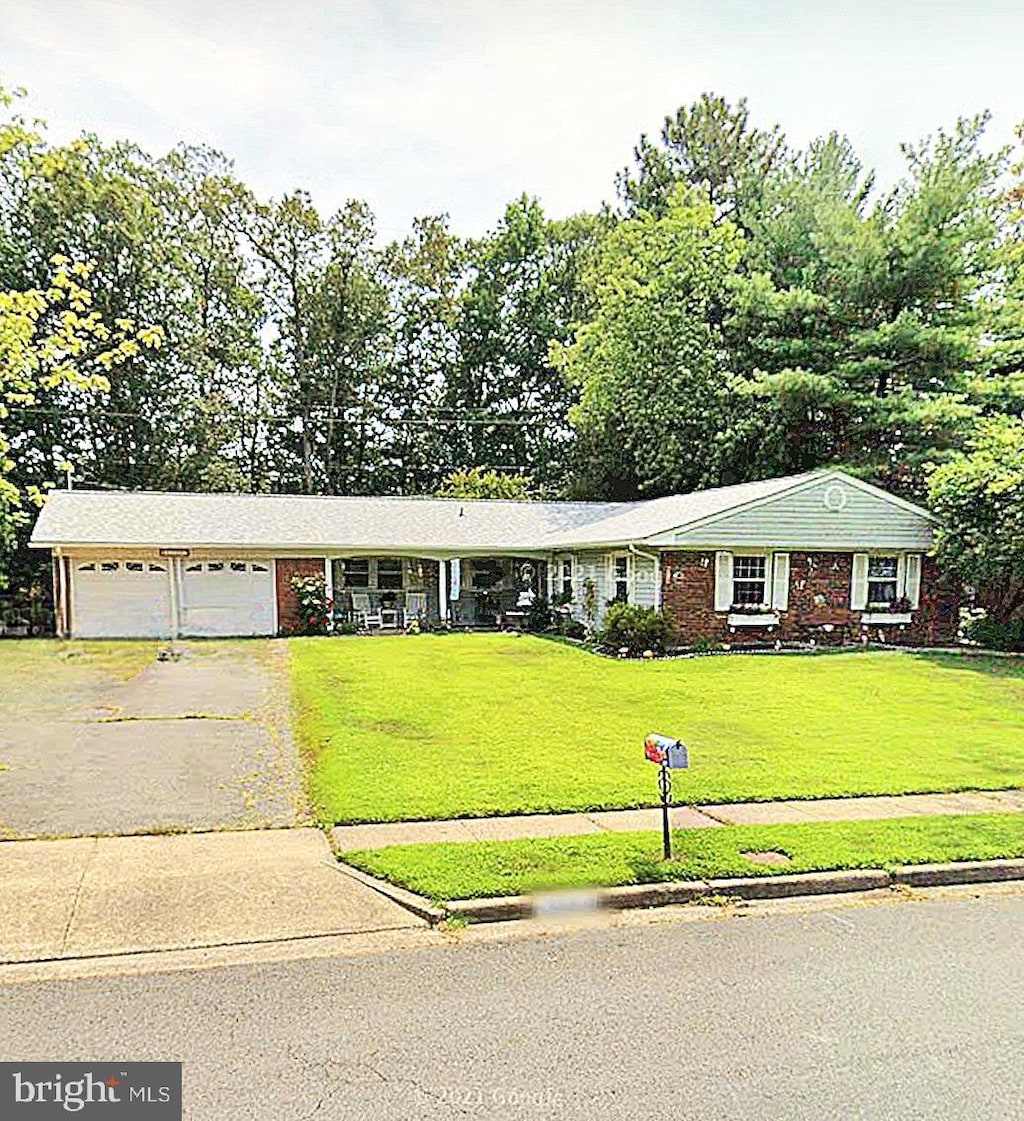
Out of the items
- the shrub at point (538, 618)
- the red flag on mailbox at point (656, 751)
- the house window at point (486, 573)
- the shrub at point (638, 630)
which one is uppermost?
the red flag on mailbox at point (656, 751)

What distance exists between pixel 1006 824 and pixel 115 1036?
21.0 ft

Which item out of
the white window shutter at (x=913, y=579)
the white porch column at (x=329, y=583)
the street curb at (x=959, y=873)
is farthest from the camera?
the white porch column at (x=329, y=583)

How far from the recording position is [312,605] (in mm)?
23344

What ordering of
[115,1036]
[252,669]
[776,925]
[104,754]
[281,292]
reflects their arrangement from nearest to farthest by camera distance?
[115,1036], [776,925], [104,754], [252,669], [281,292]

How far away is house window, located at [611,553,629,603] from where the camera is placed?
2088cm

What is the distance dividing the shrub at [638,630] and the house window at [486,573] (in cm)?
897

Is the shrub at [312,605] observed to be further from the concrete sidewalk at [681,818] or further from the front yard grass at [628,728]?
the concrete sidewalk at [681,818]

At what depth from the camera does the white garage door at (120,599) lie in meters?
22.8

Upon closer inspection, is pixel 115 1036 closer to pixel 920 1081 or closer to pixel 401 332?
pixel 920 1081

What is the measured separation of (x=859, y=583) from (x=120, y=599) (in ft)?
60.6

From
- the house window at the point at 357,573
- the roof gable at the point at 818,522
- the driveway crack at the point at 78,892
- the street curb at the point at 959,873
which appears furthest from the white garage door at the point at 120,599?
the street curb at the point at 959,873

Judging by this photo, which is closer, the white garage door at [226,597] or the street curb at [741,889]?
the street curb at [741,889]

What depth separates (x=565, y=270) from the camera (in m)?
44.2

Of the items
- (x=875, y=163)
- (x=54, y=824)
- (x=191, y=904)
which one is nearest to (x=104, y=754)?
(x=54, y=824)
